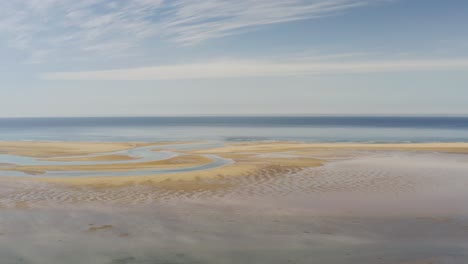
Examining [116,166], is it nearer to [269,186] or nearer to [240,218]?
[269,186]

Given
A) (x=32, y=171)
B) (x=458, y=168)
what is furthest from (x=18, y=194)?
(x=458, y=168)

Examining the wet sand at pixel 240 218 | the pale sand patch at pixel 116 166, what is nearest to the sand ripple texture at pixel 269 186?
the wet sand at pixel 240 218

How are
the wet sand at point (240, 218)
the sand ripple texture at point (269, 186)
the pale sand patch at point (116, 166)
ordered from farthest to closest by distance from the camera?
the pale sand patch at point (116, 166)
the sand ripple texture at point (269, 186)
the wet sand at point (240, 218)

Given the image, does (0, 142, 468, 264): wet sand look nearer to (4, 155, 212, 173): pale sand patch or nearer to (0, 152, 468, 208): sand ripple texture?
(0, 152, 468, 208): sand ripple texture

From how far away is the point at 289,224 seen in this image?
12.9 metres

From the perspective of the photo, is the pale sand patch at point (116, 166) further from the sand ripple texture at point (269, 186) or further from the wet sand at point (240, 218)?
the sand ripple texture at point (269, 186)

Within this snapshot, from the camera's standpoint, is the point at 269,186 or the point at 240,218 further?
the point at 269,186

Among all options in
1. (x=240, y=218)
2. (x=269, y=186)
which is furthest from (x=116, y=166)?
(x=240, y=218)

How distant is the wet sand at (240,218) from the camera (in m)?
10.2

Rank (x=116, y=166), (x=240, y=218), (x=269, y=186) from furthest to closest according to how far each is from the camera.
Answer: (x=116, y=166) < (x=269, y=186) < (x=240, y=218)

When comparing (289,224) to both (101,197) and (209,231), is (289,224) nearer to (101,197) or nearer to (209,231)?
(209,231)

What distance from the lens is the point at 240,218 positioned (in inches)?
537

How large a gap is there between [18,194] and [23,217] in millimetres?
4410

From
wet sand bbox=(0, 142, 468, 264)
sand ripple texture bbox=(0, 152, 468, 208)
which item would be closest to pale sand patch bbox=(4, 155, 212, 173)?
wet sand bbox=(0, 142, 468, 264)
